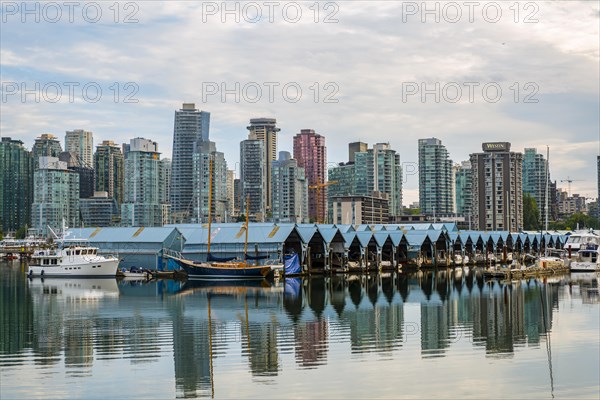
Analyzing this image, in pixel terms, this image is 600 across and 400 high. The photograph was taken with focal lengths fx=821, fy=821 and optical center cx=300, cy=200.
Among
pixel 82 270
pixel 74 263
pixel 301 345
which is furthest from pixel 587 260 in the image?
pixel 301 345

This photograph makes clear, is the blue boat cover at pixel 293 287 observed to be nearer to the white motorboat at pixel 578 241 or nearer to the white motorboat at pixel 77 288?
the white motorboat at pixel 77 288

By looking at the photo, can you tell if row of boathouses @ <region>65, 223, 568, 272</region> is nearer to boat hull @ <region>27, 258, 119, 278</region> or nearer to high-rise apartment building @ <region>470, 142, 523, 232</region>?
boat hull @ <region>27, 258, 119, 278</region>

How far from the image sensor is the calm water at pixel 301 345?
24.0 metres

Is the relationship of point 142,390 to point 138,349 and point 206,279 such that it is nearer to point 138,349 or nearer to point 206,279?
point 138,349

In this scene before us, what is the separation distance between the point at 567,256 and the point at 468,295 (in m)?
46.2

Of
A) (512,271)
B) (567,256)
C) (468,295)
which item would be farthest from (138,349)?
(567,256)

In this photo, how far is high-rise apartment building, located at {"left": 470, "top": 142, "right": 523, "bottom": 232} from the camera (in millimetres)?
176875

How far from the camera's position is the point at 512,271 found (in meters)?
74.2

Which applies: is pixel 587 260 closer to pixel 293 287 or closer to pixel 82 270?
pixel 293 287

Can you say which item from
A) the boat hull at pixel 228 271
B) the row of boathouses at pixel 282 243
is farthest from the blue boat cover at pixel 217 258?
the boat hull at pixel 228 271

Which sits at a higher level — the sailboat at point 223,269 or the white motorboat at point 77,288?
the sailboat at point 223,269

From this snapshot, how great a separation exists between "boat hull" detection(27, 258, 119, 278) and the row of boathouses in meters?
4.10

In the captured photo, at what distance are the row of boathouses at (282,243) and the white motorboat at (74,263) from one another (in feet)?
→ 11.7

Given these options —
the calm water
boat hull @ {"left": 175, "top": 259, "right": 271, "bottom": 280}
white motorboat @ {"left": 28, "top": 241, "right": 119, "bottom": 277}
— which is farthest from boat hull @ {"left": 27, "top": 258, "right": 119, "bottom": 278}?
the calm water
